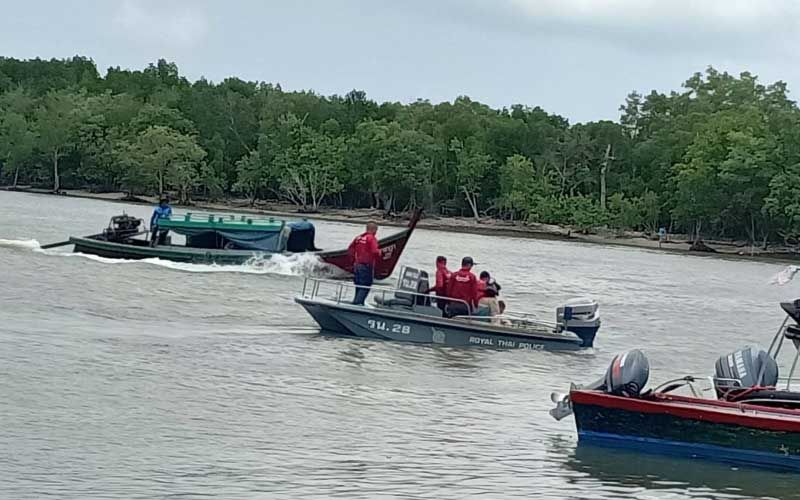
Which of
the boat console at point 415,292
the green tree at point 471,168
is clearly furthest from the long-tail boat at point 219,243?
the green tree at point 471,168

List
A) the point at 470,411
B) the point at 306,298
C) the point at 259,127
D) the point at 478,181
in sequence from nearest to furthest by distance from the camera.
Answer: the point at 470,411, the point at 306,298, the point at 478,181, the point at 259,127

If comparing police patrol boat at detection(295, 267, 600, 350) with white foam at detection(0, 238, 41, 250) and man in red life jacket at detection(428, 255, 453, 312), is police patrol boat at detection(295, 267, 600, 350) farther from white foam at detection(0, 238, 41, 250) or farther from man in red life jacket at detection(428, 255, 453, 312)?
white foam at detection(0, 238, 41, 250)

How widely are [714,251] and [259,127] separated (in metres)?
46.7

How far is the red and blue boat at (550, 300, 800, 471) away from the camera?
47.9 feet

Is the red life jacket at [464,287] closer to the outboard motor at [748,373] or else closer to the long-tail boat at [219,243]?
the outboard motor at [748,373]

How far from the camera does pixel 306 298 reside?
23.4 metres

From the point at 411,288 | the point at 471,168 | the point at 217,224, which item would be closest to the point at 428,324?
the point at 411,288

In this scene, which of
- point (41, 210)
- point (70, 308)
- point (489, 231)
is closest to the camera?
point (70, 308)

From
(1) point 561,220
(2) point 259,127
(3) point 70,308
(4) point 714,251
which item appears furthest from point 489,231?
(3) point 70,308

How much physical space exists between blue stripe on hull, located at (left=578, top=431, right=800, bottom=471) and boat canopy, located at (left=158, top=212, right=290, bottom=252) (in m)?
22.2

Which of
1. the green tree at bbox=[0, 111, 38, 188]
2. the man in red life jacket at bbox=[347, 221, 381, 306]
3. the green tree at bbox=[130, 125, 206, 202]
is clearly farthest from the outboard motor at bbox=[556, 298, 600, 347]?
the green tree at bbox=[0, 111, 38, 188]

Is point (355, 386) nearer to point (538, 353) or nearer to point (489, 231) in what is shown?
point (538, 353)

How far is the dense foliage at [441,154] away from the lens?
87750 mm

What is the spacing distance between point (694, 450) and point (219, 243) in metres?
24.0
